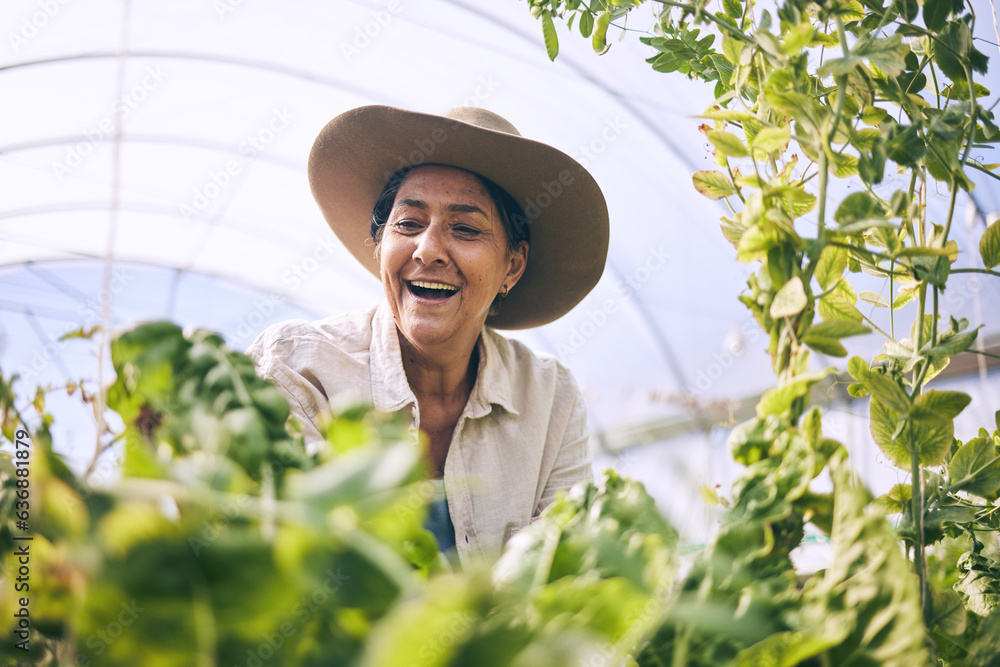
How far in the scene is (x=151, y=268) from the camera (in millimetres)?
6484

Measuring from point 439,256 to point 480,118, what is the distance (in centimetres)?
29

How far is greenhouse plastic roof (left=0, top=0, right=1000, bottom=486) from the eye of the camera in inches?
153

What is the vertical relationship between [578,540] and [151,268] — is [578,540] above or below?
below

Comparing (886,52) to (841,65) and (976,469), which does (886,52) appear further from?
(976,469)

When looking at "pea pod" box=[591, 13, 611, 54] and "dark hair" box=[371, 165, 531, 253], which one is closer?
"pea pod" box=[591, 13, 611, 54]

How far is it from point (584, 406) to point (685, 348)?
3964 mm

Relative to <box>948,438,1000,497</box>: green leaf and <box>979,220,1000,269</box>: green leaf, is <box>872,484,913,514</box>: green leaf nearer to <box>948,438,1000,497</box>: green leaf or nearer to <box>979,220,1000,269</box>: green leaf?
<box>948,438,1000,497</box>: green leaf

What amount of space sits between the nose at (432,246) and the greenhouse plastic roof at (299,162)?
7.58 feet

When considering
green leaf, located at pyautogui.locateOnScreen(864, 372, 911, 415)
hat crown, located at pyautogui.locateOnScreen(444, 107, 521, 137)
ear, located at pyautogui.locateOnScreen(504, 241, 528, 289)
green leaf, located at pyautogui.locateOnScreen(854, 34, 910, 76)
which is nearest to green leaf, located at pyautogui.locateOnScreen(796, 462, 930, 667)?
green leaf, located at pyautogui.locateOnScreen(864, 372, 911, 415)

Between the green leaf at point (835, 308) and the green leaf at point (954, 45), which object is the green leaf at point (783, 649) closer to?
the green leaf at point (835, 308)

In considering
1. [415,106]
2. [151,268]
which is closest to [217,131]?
[415,106]

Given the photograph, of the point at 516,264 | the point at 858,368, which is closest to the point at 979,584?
the point at 858,368

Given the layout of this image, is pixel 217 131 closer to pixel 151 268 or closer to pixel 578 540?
pixel 151 268

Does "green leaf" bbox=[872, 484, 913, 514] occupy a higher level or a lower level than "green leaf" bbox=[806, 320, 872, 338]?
lower
